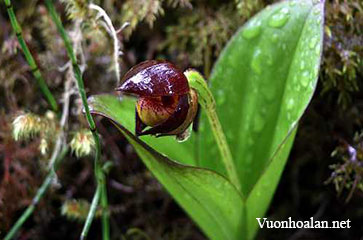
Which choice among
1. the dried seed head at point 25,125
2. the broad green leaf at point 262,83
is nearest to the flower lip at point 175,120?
the broad green leaf at point 262,83

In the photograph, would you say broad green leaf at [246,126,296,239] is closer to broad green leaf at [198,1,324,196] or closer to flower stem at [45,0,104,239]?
broad green leaf at [198,1,324,196]

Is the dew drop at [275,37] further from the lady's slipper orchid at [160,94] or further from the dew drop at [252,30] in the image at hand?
the lady's slipper orchid at [160,94]

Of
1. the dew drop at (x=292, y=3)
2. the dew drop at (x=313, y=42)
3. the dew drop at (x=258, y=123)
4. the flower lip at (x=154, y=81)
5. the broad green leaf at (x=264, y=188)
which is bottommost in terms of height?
the broad green leaf at (x=264, y=188)

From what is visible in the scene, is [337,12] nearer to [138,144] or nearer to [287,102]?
[287,102]

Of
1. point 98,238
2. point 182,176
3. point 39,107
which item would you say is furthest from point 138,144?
point 39,107

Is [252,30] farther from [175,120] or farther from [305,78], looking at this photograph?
[175,120]

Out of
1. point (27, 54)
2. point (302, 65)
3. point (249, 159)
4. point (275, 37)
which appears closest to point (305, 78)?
point (302, 65)
